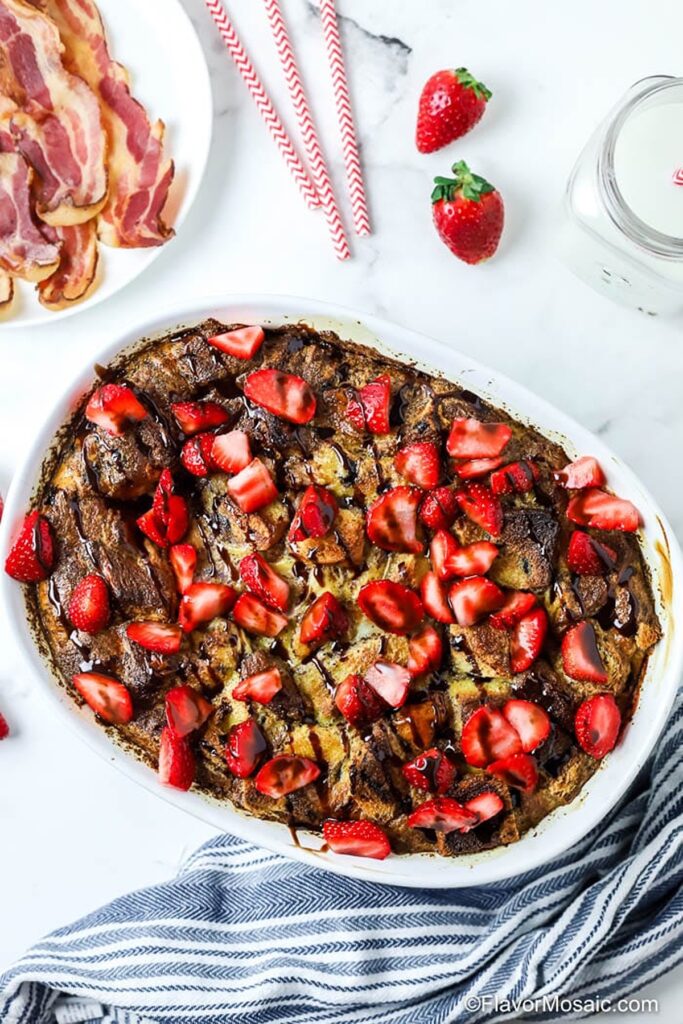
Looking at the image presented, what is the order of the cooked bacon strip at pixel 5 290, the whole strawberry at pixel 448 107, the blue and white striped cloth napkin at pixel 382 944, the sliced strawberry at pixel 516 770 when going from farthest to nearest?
the cooked bacon strip at pixel 5 290 → the whole strawberry at pixel 448 107 → the blue and white striped cloth napkin at pixel 382 944 → the sliced strawberry at pixel 516 770

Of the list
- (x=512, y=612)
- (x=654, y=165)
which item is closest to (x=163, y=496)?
(x=512, y=612)

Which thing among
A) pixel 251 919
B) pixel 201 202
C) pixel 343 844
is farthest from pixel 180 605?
pixel 201 202

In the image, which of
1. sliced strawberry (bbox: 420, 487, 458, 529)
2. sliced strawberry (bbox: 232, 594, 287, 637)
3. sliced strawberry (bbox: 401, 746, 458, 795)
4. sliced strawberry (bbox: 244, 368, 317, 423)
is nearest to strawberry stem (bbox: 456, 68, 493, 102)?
sliced strawberry (bbox: 244, 368, 317, 423)

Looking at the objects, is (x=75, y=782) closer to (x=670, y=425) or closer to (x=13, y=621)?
(x=13, y=621)

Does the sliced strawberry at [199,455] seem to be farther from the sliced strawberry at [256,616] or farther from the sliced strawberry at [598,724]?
the sliced strawberry at [598,724]

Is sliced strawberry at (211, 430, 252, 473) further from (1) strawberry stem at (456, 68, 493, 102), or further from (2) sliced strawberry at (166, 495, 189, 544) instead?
(1) strawberry stem at (456, 68, 493, 102)

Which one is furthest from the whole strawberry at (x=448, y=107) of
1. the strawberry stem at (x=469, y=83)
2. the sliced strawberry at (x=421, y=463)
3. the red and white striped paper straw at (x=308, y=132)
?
the sliced strawberry at (x=421, y=463)

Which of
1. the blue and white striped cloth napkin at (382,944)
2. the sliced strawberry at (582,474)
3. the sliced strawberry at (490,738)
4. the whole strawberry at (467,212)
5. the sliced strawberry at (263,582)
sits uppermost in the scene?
the whole strawberry at (467,212)

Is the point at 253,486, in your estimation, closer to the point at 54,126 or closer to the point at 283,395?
the point at 283,395
